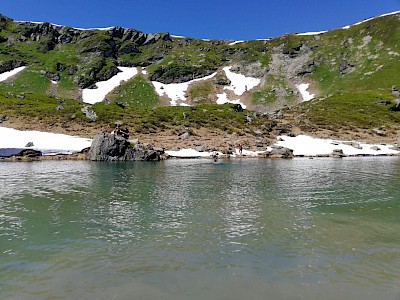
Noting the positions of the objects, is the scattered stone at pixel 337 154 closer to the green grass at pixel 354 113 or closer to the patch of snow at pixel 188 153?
the patch of snow at pixel 188 153

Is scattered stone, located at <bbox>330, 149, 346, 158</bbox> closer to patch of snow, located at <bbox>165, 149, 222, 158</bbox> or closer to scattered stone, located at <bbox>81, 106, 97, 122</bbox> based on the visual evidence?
patch of snow, located at <bbox>165, 149, 222, 158</bbox>

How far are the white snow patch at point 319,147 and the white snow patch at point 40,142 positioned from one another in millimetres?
41851

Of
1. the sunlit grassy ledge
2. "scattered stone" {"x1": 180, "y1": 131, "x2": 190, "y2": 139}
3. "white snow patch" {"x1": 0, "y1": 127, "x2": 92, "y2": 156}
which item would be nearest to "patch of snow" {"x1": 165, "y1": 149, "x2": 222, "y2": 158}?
the sunlit grassy ledge

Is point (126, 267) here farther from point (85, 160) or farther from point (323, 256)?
point (85, 160)

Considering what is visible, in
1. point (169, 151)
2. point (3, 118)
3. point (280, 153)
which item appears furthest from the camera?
point (3, 118)

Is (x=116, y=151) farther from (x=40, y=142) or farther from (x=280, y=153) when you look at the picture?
(x=280, y=153)

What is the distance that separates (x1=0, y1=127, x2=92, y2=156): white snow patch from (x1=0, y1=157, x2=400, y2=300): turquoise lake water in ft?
97.5

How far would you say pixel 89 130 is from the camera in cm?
7031

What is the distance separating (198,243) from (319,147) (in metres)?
63.1

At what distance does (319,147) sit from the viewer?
70062mm

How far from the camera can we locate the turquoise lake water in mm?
9305

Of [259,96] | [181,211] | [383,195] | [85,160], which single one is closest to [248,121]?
[85,160]

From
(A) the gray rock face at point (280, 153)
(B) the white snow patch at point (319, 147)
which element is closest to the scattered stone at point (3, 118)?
(A) the gray rock face at point (280, 153)

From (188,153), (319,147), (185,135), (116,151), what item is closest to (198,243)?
(116,151)
